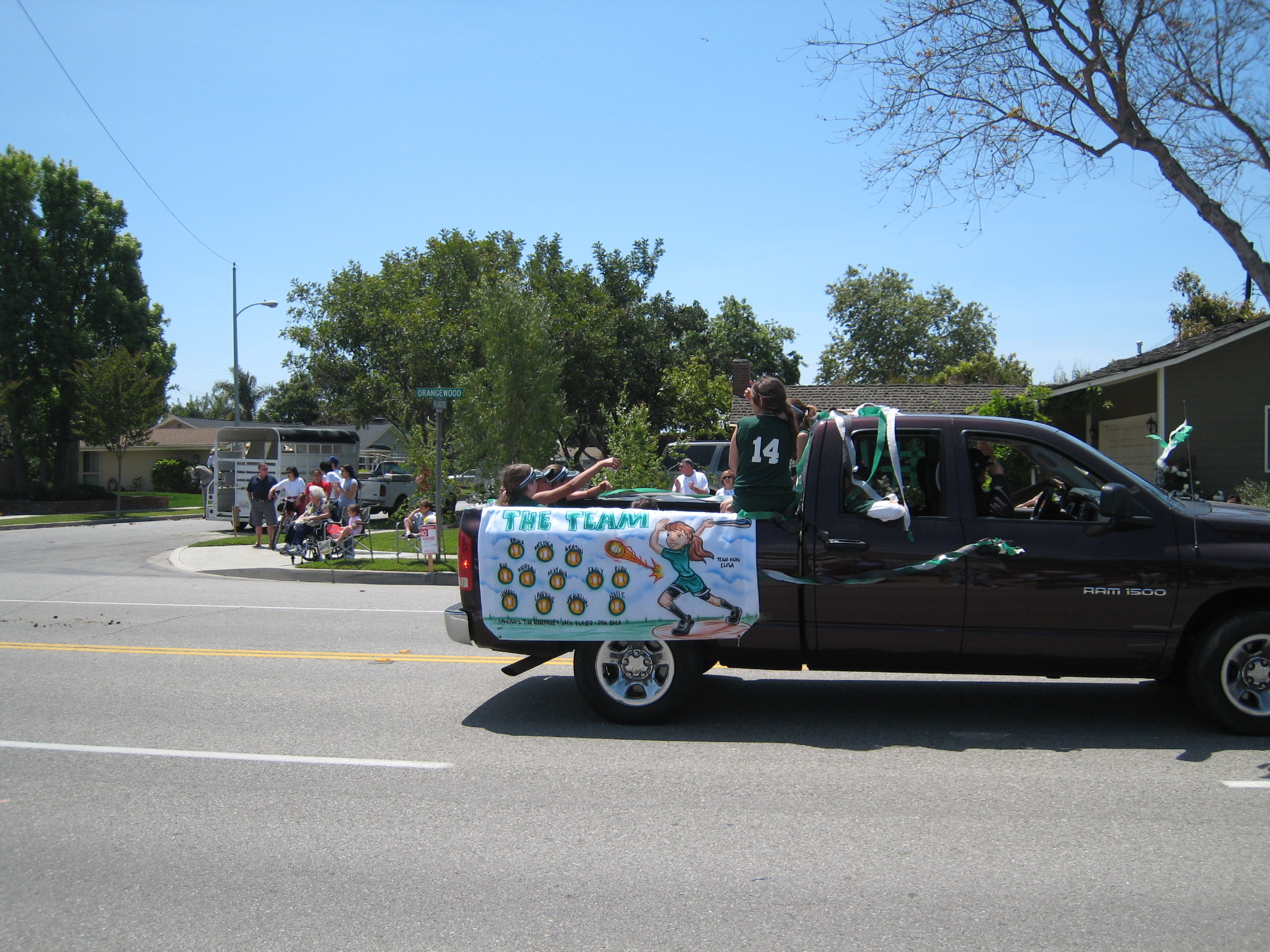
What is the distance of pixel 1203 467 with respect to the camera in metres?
18.7

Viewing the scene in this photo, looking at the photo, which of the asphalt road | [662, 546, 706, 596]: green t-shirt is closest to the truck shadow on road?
the asphalt road

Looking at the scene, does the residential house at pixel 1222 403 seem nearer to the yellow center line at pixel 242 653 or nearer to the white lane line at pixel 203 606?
the white lane line at pixel 203 606

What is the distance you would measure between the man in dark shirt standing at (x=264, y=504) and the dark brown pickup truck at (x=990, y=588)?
593 inches

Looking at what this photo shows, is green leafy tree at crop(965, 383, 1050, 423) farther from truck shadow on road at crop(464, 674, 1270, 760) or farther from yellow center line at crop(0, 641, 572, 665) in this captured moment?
yellow center line at crop(0, 641, 572, 665)

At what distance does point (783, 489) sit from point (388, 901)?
3386 mm

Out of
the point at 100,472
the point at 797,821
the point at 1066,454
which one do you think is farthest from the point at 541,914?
the point at 100,472

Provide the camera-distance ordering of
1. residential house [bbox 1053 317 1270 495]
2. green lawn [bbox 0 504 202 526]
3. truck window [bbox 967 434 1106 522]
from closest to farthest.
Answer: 1. truck window [bbox 967 434 1106 522]
2. residential house [bbox 1053 317 1270 495]
3. green lawn [bbox 0 504 202 526]

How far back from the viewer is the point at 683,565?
19.2 ft

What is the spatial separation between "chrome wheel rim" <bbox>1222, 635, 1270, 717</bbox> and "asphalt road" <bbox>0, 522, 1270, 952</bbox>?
22cm

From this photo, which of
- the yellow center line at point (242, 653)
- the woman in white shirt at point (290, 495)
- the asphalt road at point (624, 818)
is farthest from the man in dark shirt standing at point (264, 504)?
the asphalt road at point (624, 818)

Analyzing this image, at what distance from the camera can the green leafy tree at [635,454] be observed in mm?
19516

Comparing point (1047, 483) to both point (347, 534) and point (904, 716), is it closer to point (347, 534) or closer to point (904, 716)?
point (904, 716)

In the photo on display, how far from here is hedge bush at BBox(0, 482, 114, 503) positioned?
37.4m

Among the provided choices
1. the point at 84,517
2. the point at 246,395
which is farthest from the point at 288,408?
the point at 84,517
